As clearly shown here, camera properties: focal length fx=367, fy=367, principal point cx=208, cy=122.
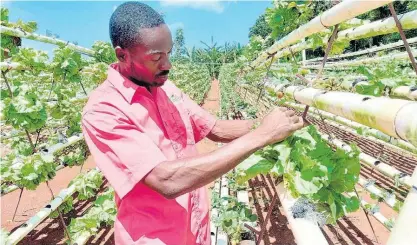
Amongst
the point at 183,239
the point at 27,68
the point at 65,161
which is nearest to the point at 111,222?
the point at 65,161

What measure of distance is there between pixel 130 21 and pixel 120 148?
638 mm

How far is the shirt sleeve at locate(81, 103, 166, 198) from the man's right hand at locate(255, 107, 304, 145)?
0.44 m

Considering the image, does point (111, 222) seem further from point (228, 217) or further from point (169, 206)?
point (169, 206)

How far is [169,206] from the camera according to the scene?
1.76 m

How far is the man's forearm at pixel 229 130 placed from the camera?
221 cm

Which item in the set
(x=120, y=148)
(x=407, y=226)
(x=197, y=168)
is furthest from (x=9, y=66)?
(x=407, y=226)

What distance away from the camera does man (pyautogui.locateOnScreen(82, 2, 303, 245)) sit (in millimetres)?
1503

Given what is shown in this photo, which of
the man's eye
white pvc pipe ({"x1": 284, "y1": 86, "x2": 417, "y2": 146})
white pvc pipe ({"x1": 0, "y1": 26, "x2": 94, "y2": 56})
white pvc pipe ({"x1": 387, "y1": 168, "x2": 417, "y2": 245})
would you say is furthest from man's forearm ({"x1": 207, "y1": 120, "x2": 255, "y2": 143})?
white pvc pipe ({"x1": 0, "y1": 26, "x2": 94, "y2": 56})

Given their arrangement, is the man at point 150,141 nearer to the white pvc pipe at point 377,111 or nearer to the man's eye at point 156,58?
the man's eye at point 156,58

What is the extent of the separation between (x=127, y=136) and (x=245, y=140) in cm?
49

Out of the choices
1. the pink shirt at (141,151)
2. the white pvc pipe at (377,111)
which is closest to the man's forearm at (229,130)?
the pink shirt at (141,151)

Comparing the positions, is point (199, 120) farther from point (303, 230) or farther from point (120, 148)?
point (303, 230)

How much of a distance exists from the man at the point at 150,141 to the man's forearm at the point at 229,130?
6cm

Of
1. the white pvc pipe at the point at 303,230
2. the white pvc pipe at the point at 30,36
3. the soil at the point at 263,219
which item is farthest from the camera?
the white pvc pipe at the point at 30,36
